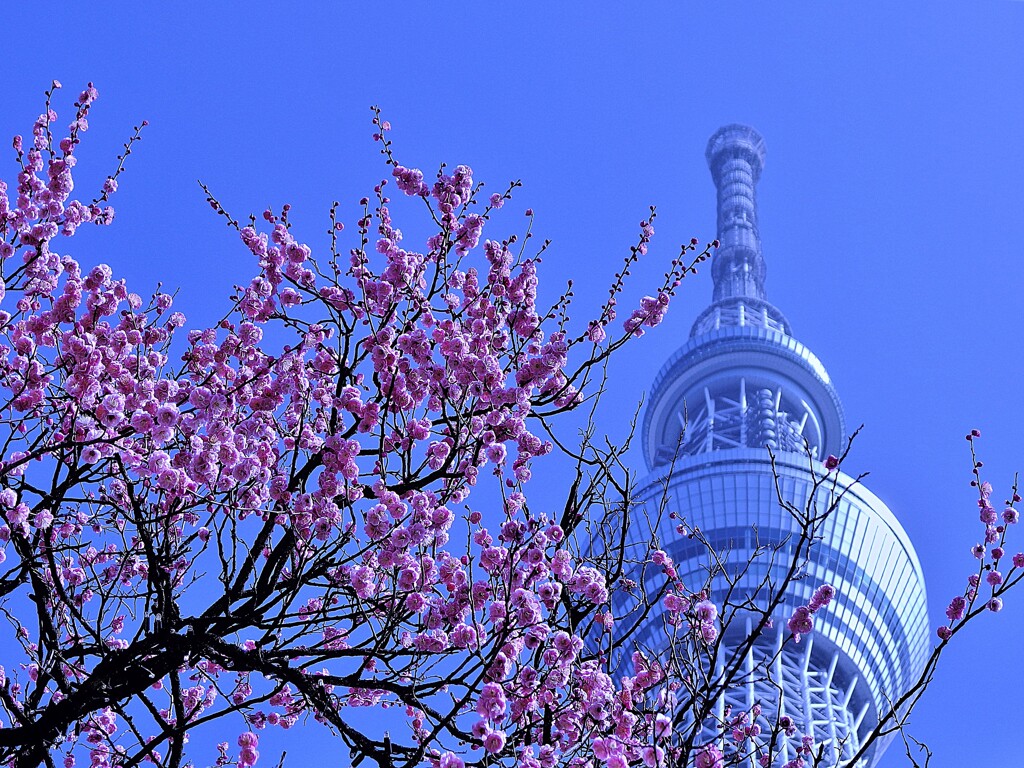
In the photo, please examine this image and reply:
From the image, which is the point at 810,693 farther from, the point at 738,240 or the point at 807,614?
the point at 807,614

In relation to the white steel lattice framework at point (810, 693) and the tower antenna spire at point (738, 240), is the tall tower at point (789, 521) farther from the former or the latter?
the tower antenna spire at point (738, 240)

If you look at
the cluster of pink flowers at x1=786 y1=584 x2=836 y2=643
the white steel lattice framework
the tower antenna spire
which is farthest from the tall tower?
the cluster of pink flowers at x1=786 y1=584 x2=836 y2=643

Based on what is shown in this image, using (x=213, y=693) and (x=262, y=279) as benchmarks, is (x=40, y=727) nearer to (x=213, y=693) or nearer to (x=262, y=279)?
(x=213, y=693)

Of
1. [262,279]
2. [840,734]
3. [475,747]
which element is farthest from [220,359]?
[840,734]

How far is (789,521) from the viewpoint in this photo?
5781 centimetres

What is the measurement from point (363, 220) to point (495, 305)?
109 centimetres

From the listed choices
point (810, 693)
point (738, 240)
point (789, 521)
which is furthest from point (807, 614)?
point (738, 240)

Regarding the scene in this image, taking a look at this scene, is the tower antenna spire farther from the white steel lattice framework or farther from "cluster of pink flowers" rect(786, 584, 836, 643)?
"cluster of pink flowers" rect(786, 584, 836, 643)

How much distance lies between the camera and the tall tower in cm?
5494

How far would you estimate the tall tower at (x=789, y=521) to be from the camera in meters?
54.9

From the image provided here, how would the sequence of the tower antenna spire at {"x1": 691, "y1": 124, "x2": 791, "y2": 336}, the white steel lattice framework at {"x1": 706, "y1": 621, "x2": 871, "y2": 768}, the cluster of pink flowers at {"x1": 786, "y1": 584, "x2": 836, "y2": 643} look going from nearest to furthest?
the cluster of pink flowers at {"x1": 786, "y1": 584, "x2": 836, "y2": 643} → the white steel lattice framework at {"x1": 706, "y1": 621, "x2": 871, "y2": 768} → the tower antenna spire at {"x1": 691, "y1": 124, "x2": 791, "y2": 336}

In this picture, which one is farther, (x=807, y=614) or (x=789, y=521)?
(x=789, y=521)

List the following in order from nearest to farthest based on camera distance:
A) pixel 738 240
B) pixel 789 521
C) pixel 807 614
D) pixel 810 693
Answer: pixel 807 614 < pixel 810 693 < pixel 789 521 < pixel 738 240

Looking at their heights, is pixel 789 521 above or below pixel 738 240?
below
